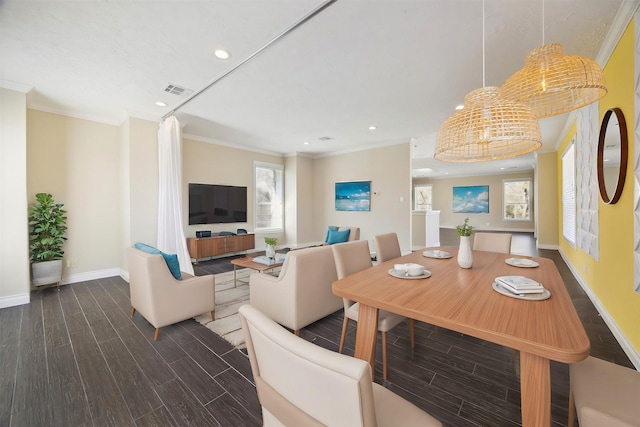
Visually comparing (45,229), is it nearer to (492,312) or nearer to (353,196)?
(492,312)

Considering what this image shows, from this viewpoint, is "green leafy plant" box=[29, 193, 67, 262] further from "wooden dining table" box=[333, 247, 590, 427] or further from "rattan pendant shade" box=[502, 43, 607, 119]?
"rattan pendant shade" box=[502, 43, 607, 119]

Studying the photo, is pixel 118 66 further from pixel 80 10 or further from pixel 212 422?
pixel 212 422

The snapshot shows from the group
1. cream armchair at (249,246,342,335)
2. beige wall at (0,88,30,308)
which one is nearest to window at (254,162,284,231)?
beige wall at (0,88,30,308)

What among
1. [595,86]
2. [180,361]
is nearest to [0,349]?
[180,361]

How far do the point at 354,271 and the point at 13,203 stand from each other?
13.6 ft

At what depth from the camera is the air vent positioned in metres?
3.22

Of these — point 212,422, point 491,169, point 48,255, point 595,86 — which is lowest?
point 212,422

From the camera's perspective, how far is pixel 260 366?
0.81 metres

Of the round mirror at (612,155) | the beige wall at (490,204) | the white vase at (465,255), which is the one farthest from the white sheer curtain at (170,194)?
the beige wall at (490,204)

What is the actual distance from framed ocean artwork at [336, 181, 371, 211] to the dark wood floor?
405 centimetres

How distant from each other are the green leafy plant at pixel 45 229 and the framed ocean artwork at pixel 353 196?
5.31 metres

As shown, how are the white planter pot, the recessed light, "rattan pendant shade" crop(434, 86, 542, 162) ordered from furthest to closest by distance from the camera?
the white planter pot → the recessed light → "rattan pendant shade" crop(434, 86, 542, 162)

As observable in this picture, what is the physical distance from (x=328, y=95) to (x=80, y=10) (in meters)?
2.46

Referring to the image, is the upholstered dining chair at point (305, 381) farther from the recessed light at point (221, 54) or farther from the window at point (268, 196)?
the window at point (268, 196)
